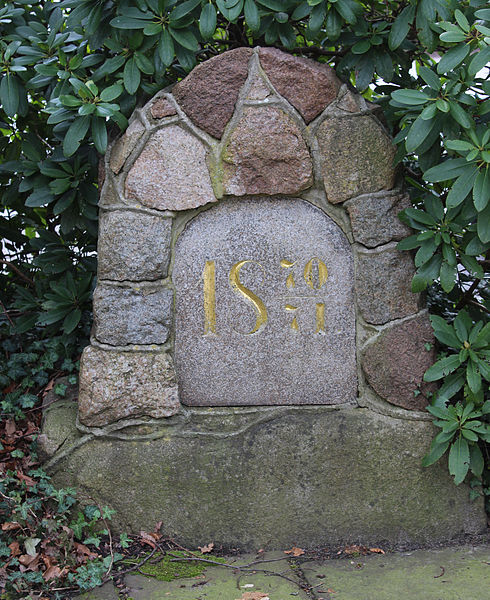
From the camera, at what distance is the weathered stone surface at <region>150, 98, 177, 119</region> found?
2432 millimetres

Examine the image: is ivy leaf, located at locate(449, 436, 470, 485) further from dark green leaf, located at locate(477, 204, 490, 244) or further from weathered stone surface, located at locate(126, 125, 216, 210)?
weathered stone surface, located at locate(126, 125, 216, 210)

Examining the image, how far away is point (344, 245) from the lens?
252cm

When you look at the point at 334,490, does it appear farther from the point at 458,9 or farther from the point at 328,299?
the point at 458,9

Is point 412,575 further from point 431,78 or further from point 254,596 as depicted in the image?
point 431,78

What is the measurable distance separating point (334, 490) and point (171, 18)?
188cm

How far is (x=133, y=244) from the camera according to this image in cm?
245

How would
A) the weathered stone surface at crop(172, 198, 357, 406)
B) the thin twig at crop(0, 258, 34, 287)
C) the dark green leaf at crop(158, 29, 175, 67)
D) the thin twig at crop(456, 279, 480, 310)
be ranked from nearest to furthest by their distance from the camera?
1. the dark green leaf at crop(158, 29, 175, 67)
2. the weathered stone surface at crop(172, 198, 357, 406)
3. the thin twig at crop(456, 279, 480, 310)
4. the thin twig at crop(0, 258, 34, 287)

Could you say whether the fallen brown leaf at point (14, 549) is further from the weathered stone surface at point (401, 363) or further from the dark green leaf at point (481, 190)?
the dark green leaf at point (481, 190)

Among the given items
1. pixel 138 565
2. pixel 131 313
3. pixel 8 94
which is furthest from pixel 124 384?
pixel 8 94

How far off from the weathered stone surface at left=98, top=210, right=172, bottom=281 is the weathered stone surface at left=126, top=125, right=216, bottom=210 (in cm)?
8

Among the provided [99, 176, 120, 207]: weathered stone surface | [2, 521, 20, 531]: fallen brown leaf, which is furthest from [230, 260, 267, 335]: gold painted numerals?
[2, 521, 20, 531]: fallen brown leaf

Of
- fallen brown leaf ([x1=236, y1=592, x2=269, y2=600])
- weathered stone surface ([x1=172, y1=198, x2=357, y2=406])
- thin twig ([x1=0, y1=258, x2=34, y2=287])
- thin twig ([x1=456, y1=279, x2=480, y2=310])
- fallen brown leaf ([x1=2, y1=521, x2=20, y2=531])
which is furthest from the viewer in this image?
thin twig ([x1=0, y1=258, x2=34, y2=287])

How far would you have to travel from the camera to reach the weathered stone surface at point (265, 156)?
241 centimetres

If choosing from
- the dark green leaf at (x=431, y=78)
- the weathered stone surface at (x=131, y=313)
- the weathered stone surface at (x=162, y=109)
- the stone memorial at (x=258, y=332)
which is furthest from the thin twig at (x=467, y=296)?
the weathered stone surface at (x=162, y=109)
